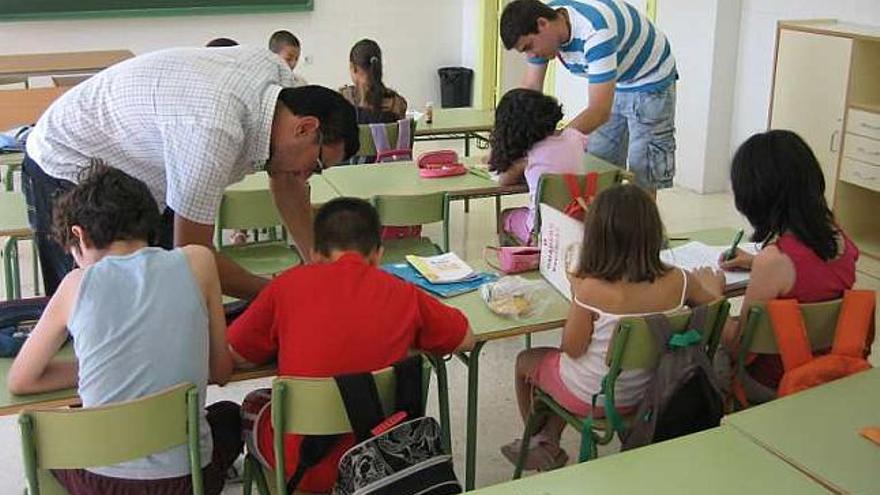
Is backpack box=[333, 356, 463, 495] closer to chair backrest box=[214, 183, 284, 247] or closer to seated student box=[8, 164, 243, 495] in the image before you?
seated student box=[8, 164, 243, 495]

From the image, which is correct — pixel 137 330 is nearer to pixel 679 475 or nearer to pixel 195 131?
pixel 195 131

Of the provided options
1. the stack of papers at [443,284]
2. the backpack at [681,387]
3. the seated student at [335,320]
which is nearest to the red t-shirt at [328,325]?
the seated student at [335,320]

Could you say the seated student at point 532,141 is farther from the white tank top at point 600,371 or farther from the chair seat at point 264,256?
the white tank top at point 600,371

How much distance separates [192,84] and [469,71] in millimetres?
6445

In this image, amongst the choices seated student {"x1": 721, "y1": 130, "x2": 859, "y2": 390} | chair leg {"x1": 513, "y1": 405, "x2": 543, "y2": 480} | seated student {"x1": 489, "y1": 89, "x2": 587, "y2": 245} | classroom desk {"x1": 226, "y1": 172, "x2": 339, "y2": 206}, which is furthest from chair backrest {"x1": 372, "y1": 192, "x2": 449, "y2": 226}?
seated student {"x1": 721, "y1": 130, "x2": 859, "y2": 390}

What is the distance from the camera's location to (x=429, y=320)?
2307 mm

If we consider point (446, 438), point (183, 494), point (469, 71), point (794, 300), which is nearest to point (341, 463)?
point (183, 494)

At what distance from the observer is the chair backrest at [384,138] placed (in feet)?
15.7

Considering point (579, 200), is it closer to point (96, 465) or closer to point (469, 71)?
point (96, 465)

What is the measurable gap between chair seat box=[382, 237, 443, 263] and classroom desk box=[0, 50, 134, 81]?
3.73m

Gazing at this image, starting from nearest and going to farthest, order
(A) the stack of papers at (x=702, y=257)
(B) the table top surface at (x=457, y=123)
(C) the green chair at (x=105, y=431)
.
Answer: (C) the green chair at (x=105, y=431) → (A) the stack of papers at (x=702, y=257) → (B) the table top surface at (x=457, y=123)

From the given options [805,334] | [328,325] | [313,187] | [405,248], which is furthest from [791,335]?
[313,187]

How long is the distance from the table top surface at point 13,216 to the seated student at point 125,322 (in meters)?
1.40

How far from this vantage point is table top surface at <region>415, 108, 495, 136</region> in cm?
520
